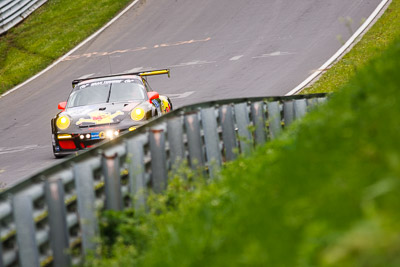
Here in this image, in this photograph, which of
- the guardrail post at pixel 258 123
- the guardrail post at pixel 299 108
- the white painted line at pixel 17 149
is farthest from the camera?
the white painted line at pixel 17 149

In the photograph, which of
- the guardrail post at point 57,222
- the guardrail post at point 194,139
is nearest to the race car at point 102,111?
the guardrail post at point 194,139

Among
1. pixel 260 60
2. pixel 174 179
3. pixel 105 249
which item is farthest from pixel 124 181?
pixel 260 60

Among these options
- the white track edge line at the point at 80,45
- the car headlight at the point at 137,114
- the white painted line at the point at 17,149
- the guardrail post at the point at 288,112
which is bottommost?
the white painted line at the point at 17,149

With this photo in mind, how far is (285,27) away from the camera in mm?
29484

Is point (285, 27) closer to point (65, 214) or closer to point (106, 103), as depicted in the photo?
point (106, 103)

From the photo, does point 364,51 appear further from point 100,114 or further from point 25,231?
point 25,231

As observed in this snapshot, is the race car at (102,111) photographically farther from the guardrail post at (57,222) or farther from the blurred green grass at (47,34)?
the blurred green grass at (47,34)

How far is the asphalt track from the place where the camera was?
22125 millimetres

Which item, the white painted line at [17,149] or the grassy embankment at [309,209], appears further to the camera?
the white painted line at [17,149]

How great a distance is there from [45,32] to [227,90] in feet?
45.0

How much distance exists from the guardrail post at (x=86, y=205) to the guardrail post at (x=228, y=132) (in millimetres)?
3580

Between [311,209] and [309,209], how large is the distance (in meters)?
0.02

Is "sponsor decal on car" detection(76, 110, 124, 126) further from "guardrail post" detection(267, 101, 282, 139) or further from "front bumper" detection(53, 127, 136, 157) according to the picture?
"guardrail post" detection(267, 101, 282, 139)

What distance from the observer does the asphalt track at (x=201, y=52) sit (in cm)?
2212
